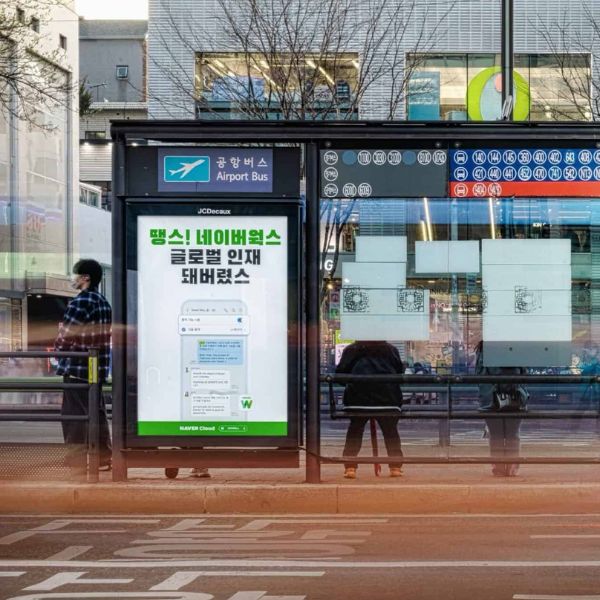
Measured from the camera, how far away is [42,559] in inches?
325

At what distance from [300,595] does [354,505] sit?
13.4ft

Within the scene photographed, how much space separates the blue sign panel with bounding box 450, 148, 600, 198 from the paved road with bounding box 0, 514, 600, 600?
3.00 m

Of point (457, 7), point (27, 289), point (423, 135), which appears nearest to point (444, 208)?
point (423, 135)

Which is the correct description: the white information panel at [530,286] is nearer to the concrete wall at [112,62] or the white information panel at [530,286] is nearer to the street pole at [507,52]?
the street pole at [507,52]

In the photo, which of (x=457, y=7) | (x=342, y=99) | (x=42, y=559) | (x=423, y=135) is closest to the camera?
(x=42, y=559)

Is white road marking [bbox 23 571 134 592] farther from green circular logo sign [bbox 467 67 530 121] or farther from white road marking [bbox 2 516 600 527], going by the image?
green circular logo sign [bbox 467 67 530 121]

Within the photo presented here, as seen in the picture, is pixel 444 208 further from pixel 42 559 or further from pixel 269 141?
pixel 42 559

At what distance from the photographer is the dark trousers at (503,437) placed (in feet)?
38.9

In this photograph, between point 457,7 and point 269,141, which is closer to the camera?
point 269,141

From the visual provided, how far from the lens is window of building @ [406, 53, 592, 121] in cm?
2580

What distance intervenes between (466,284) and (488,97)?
1512cm

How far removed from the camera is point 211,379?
11727mm

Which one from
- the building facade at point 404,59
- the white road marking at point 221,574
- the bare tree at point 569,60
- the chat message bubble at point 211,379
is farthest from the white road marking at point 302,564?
the bare tree at point 569,60

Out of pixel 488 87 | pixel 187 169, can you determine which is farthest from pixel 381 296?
→ pixel 488 87
